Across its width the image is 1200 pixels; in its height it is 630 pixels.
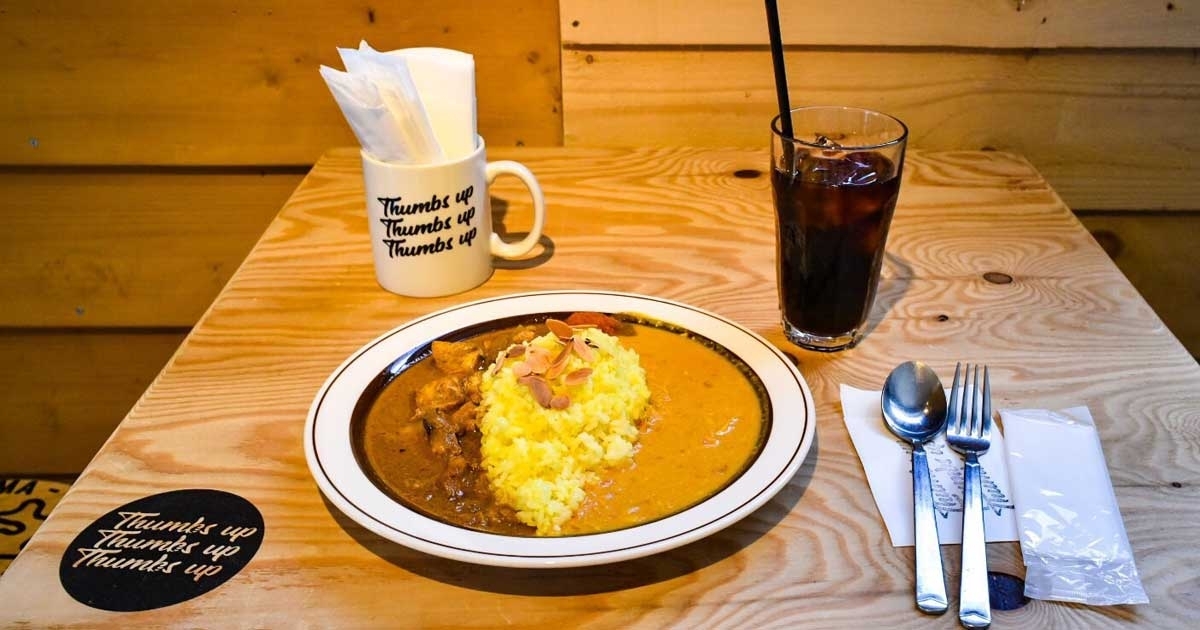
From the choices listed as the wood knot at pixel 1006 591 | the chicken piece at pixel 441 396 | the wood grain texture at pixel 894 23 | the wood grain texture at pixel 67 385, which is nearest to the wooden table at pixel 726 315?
the wood knot at pixel 1006 591

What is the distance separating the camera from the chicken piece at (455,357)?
104 cm

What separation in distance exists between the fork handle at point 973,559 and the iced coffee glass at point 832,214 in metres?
0.30

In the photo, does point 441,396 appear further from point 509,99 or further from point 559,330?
point 509,99

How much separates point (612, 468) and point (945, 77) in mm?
1391

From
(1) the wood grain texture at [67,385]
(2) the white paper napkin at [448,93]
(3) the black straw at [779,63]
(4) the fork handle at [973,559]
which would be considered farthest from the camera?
(1) the wood grain texture at [67,385]

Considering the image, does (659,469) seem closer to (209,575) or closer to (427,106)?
(209,575)

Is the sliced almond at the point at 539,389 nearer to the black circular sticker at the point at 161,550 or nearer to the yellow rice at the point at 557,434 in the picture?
the yellow rice at the point at 557,434

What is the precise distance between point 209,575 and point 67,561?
13cm

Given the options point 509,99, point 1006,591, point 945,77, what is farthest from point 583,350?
point 945,77

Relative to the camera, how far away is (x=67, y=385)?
7.25ft

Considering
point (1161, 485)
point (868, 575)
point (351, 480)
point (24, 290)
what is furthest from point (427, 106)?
point (24, 290)

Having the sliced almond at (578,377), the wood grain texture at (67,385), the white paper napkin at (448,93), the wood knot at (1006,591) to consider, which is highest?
the white paper napkin at (448,93)

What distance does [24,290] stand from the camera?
211 cm

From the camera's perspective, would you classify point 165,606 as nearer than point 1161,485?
Yes
